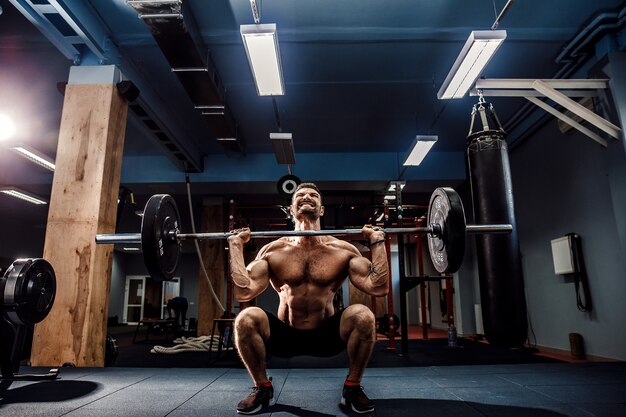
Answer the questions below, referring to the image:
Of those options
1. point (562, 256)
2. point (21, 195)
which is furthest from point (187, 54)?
point (21, 195)

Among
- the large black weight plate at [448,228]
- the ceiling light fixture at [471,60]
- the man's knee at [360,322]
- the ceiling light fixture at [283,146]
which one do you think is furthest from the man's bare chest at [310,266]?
the ceiling light fixture at [283,146]

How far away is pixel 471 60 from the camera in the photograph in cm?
349

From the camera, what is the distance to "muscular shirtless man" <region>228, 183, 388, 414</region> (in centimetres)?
203

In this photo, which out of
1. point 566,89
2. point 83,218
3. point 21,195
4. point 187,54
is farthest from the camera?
point 21,195

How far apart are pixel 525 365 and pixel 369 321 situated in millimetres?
2294

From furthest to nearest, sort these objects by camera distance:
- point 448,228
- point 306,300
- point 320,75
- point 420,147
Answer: point 420,147
point 320,75
point 306,300
point 448,228

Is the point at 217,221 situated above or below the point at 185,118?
below

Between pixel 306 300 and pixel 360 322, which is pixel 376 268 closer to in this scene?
pixel 360 322

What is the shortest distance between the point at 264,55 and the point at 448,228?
2.34m

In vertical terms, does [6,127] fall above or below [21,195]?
above

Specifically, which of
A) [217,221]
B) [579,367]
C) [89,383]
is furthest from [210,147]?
[579,367]

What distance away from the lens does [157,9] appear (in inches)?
123

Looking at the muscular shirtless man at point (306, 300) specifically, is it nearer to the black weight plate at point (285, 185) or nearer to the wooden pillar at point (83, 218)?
the wooden pillar at point (83, 218)

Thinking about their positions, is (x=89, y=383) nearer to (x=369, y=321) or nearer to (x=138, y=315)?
(x=369, y=321)
